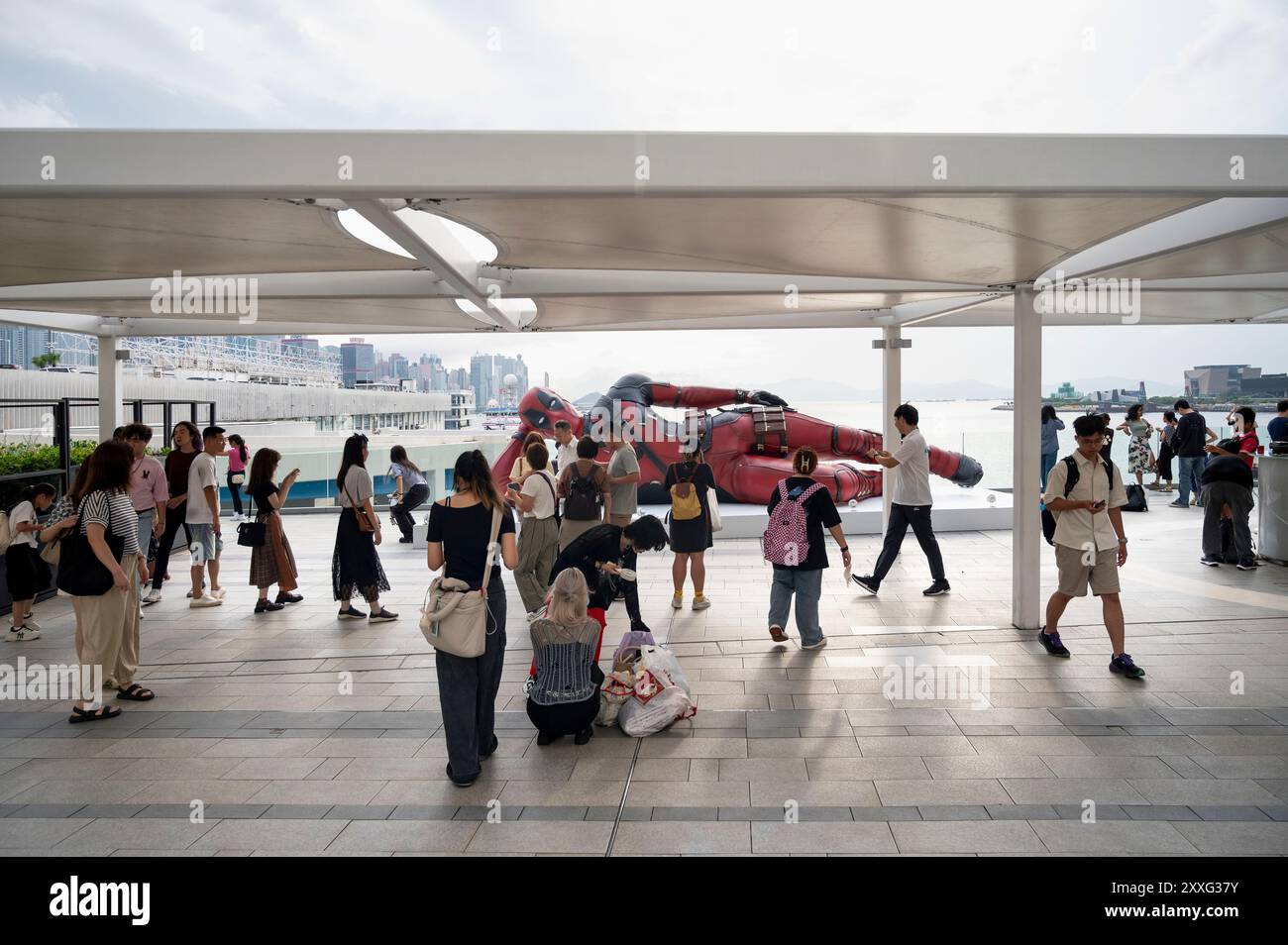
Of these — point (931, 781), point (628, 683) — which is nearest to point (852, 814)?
point (931, 781)

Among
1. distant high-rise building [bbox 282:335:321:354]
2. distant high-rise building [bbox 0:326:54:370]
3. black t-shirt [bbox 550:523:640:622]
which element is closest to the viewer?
black t-shirt [bbox 550:523:640:622]

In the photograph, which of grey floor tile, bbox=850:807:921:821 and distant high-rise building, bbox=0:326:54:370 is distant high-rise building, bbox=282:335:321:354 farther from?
grey floor tile, bbox=850:807:921:821

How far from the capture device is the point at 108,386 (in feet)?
41.7

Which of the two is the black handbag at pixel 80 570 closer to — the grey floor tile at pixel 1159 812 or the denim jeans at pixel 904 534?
the grey floor tile at pixel 1159 812

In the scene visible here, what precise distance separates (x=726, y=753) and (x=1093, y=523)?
3260mm

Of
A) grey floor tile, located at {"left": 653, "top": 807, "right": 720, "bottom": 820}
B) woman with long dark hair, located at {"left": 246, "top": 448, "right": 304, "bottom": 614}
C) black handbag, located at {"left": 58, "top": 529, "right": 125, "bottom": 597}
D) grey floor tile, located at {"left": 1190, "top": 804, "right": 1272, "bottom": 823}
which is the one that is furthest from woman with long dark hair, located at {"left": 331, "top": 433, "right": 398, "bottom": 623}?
grey floor tile, located at {"left": 1190, "top": 804, "right": 1272, "bottom": 823}

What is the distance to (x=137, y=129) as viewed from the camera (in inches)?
169

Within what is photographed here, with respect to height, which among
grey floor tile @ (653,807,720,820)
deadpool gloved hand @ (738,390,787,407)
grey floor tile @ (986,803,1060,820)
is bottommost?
grey floor tile @ (653,807,720,820)

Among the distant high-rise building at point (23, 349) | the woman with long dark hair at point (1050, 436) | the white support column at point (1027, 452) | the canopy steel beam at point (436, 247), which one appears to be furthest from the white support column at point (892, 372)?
the distant high-rise building at point (23, 349)

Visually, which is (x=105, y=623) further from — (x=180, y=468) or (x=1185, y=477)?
(x=1185, y=477)

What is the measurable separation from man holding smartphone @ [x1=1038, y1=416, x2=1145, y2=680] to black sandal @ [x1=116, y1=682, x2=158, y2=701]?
6.58 meters

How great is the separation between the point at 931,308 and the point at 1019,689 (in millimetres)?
6079

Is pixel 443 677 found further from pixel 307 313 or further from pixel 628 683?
pixel 307 313

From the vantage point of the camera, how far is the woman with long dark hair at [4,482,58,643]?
7.41 metres
